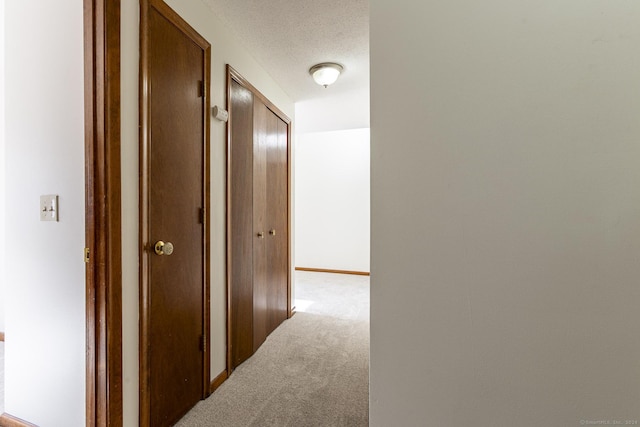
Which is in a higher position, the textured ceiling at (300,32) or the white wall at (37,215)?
the textured ceiling at (300,32)

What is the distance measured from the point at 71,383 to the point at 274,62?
2.39 metres

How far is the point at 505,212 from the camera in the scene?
70cm

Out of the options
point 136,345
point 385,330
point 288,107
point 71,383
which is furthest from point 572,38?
point 288,107

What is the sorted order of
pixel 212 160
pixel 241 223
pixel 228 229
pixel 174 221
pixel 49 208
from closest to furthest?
pixel 49 208 → pixel 174 221 → pixel 212 160 → pixel 228 229 → pixel 241 223

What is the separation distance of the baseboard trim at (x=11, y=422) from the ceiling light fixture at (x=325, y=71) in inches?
109

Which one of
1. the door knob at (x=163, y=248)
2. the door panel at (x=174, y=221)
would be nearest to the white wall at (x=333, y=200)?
the door panel at (x=174, y=221)

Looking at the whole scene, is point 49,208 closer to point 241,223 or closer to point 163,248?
point 163,248

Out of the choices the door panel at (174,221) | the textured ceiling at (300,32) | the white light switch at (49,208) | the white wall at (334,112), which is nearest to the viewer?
the white light switch at (49,208)

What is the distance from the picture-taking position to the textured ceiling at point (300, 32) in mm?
1678

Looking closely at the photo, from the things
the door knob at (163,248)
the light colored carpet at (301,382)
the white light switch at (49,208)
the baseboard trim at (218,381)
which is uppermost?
the white light switch at (49,208)

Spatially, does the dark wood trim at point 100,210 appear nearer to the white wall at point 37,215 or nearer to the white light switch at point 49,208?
the white wall at point 37,215

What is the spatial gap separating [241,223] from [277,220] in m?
0.73

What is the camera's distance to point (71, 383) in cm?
117

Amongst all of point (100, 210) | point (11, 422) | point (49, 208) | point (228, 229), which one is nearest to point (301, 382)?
point (228, 229)
